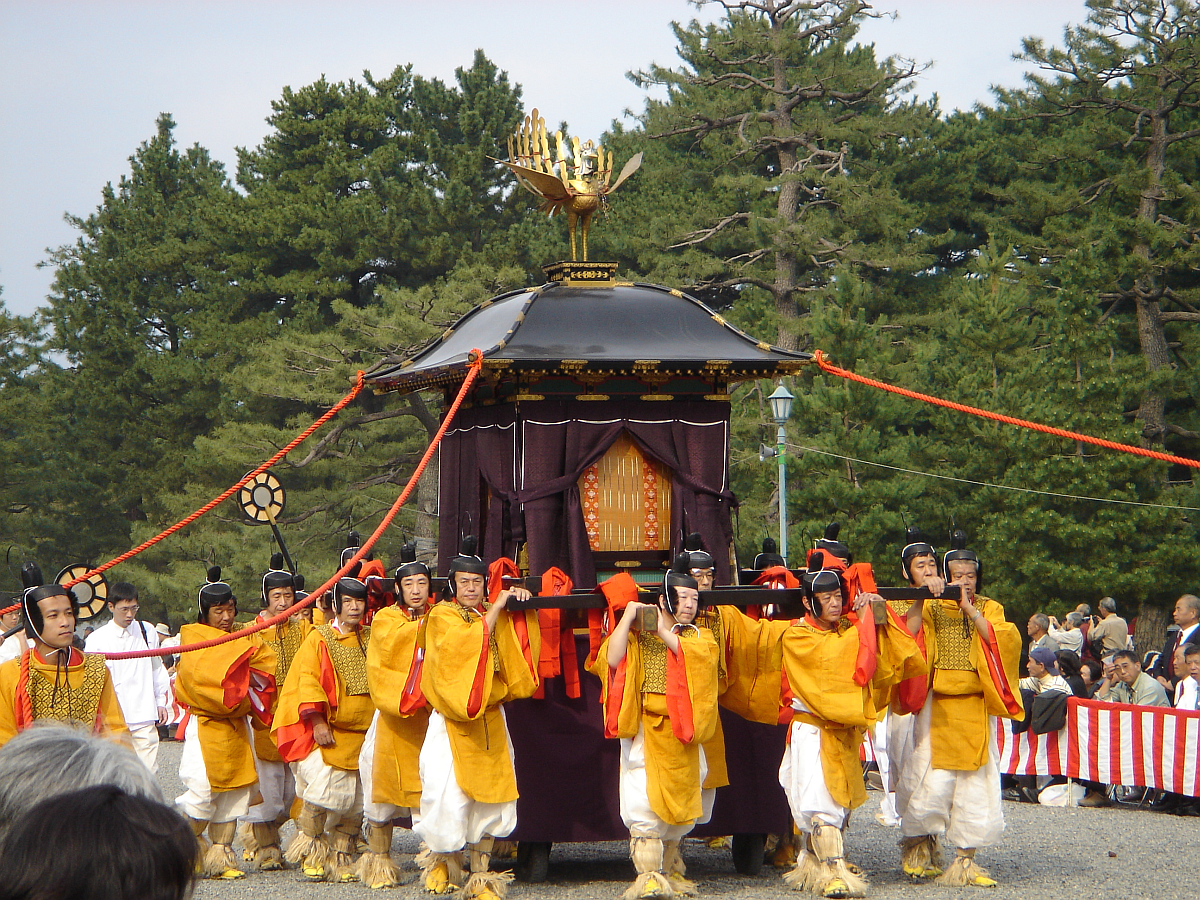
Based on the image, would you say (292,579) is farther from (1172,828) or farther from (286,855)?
(1172,828)

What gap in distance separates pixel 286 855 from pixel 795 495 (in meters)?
11.3

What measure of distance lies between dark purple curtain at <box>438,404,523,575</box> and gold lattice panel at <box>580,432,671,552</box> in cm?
46

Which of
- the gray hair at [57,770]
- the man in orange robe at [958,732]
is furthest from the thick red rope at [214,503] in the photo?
the gray hair at [57,770]

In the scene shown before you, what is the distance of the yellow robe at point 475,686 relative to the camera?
6.45m

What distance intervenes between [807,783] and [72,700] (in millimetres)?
3464

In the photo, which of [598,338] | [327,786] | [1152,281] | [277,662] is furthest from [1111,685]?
[1152,281]

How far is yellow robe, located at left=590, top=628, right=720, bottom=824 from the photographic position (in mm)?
6344

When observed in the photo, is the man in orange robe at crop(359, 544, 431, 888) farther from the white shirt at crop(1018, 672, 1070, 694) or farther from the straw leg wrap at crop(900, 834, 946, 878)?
the white shirt at crop(1018, 672, 1070, 694)

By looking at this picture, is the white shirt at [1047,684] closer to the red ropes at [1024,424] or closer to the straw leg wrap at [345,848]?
the red ropes at [1024,424]

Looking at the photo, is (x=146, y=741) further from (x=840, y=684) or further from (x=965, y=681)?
(x=965, y=681)

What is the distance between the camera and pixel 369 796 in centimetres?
699

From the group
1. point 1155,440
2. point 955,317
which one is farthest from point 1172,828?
point 955,317

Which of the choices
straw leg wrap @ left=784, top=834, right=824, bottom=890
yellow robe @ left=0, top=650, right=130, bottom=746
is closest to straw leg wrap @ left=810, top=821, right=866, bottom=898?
straw leg wrap @ left=784, top=834, right=824, bottom=890

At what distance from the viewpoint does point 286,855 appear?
7320 mm
